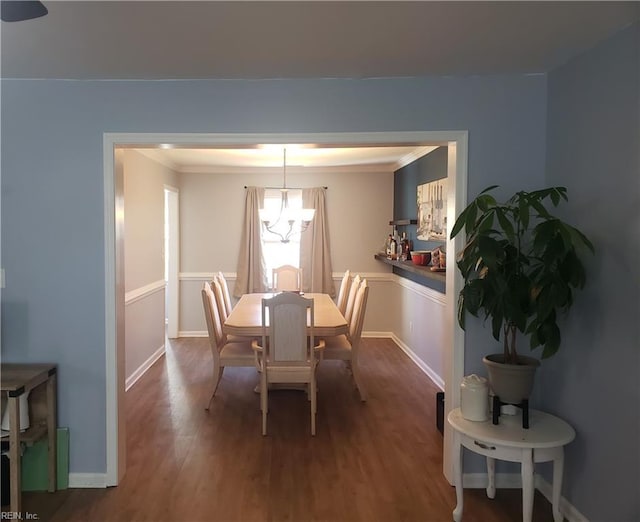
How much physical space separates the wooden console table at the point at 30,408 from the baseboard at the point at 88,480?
0.10m

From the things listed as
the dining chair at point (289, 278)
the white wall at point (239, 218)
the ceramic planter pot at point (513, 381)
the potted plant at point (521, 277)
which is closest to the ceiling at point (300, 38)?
the potted plant at point (521, 277)

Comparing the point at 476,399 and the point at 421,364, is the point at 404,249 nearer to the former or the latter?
the point at 421,364

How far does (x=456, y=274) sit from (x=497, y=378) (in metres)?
0.64

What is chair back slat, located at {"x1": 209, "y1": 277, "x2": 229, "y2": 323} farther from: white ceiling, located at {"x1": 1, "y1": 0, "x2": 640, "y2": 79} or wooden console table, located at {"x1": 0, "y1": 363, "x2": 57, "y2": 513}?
white ceiling, located at {"x1": 1, "y1": 0, "x2": 640, "y2": 79}

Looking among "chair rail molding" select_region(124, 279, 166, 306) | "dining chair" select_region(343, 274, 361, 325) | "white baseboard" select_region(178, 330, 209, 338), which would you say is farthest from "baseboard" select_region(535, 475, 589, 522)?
"white baseboard" select_region(178, 330, 209, 338)

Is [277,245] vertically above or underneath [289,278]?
above

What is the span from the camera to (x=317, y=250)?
677cm

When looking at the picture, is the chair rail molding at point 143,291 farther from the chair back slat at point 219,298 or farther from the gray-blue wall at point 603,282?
the gray-blue wall at point 603,282

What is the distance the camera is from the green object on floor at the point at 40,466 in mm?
2824

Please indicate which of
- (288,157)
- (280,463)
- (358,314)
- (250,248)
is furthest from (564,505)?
(250,248)

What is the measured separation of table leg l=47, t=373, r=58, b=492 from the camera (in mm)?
2773

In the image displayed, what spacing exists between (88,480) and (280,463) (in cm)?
111

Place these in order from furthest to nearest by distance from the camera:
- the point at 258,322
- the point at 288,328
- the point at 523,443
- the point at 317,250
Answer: the point at 317,250 < the point at 258,322 < the point at 288,328 < the point at 523,443

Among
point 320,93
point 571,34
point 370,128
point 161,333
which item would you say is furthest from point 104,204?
point 161,333
